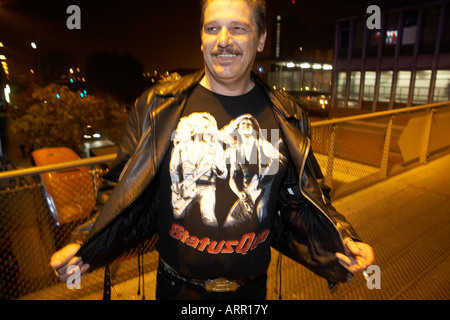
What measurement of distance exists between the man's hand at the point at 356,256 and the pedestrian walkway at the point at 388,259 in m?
0.39

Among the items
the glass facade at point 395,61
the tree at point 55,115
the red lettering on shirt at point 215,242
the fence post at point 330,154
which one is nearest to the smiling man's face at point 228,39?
the red lettering on shirt at point 215,242

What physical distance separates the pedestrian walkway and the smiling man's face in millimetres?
1530

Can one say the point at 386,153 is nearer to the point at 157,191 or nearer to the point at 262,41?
the point at 262,41

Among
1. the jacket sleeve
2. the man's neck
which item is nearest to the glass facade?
the jacket sleeve

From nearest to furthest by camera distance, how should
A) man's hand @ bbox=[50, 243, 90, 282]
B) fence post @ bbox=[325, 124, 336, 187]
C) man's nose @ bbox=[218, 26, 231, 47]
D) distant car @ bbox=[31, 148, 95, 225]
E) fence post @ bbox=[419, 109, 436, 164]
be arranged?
man's hand @ bbox=[50, 243, 90, 282] → man's nose @ bbox=[218, 26, 231, 47] → distant car @ bbox=[31, 148, 95, 225] → fence post @ bbox=[325, 124, 336, 187] → fence post @ bbox=[419, 109, 436, 164]

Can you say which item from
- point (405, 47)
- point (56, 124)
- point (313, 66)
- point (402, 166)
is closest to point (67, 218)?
point (402, 166)

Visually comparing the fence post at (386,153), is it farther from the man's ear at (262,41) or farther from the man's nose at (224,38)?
the man's nose at (224,38)

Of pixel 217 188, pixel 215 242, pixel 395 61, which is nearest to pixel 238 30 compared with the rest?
pixel 217 188

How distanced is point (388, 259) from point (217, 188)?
3.01 meters

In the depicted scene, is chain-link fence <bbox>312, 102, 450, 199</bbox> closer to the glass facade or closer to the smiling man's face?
the smiling man's face

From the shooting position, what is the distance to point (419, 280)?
10.8ft

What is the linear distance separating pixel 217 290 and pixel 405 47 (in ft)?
134

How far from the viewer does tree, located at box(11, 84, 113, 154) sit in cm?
2194
